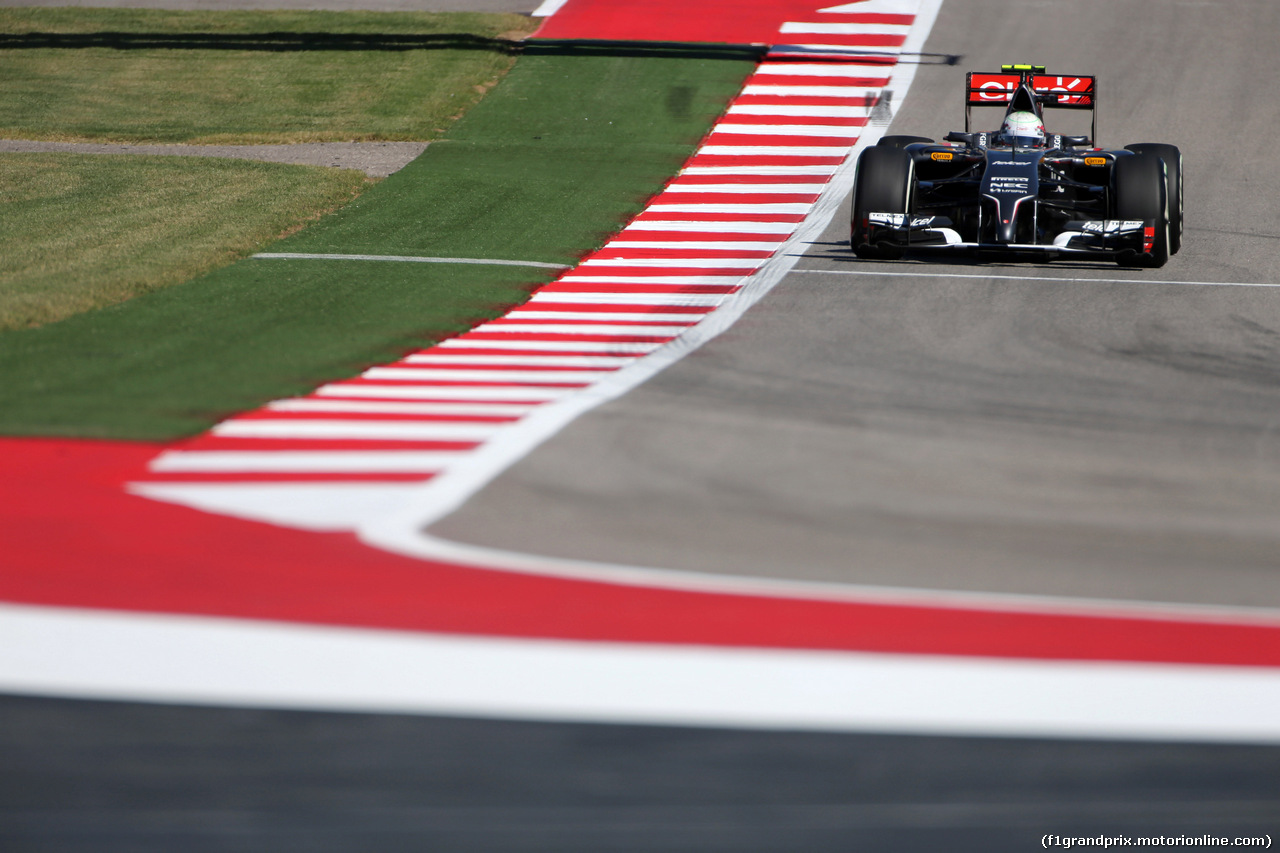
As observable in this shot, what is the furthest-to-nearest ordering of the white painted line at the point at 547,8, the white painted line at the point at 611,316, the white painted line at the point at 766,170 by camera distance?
the white painted line at the point at 547,8 < the white painted line at the point at 766,170 < the white painted line at the point at 611,316

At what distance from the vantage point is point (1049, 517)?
6.43m

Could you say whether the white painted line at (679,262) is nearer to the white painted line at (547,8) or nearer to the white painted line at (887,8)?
the white painted line at (887,8)

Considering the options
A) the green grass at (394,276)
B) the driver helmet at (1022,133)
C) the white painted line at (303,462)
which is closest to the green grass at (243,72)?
the green grass at (394,276)

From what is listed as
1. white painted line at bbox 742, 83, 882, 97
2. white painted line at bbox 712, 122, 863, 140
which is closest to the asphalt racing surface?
white painted line at bbox 712, 122, 863, 140

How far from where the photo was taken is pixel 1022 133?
45.4 ft

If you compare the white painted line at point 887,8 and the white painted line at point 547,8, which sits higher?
the white painted line at point 887,8

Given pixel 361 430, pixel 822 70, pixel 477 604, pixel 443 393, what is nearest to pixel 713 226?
pixel 443 393

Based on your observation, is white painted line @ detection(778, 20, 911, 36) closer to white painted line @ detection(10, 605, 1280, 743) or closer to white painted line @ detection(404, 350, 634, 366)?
white painted line @ detection(404, 350, 634, 366)

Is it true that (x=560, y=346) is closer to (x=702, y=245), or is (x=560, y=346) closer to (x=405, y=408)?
(x=405, y=408)

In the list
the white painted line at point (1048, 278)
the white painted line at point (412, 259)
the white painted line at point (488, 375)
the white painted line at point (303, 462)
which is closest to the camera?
the white painted line at point (303, 462)

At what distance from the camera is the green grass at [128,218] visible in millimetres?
11742

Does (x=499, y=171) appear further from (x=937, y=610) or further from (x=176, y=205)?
(x=937, y=610)

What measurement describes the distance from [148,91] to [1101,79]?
15.2m

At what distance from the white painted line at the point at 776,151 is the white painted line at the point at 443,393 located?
1090 centimetres
